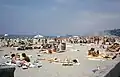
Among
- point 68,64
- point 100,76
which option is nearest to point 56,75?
point 68,64

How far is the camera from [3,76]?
3182 millimetres

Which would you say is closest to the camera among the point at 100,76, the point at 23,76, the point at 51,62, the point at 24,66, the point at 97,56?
the point at 100,76

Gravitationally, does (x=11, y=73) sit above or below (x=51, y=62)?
above

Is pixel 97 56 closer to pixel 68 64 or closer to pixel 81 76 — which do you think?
pixel 68 64

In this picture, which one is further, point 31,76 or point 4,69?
point 31,76

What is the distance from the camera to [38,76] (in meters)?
18.7

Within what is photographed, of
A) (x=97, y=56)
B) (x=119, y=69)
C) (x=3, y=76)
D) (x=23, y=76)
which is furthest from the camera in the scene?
(x=97, y=56)

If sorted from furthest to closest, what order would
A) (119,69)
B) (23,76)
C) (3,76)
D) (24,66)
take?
(24,66) → (23,76) → (119,69) → (3,76)

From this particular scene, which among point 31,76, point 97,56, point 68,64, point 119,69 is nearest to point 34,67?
point 68,64

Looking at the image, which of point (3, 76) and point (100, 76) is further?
point (100, 76)

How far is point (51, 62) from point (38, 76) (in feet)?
30.5

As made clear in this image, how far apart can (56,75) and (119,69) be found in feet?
44.4

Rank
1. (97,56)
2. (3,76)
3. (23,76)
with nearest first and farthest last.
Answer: (3,76)
(23,76)
(97,56)

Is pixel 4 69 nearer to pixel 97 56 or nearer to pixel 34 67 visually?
pixel 34 67
